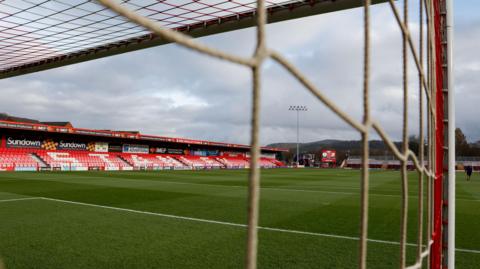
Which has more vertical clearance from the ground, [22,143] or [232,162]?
[22,143]

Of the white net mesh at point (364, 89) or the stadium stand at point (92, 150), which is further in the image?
the stadium stand at point (92, 150)

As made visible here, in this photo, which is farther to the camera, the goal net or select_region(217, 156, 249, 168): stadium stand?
select_region(217, 156, 249, 168): stadium stand

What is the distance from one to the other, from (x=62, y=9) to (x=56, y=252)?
294 centimetres

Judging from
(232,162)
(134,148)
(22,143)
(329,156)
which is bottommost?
(232,162)

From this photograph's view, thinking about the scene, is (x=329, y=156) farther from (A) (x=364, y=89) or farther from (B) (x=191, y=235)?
(A) (x=364, y=89)

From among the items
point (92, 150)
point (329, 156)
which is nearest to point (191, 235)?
point (92, 150)

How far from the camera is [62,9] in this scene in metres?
4.71

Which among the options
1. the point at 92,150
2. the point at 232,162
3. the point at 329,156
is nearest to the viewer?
the point at 92,150

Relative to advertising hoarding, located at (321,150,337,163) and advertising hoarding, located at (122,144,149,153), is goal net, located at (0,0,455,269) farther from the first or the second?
advertising hoarding, located at (321,150,337,163)

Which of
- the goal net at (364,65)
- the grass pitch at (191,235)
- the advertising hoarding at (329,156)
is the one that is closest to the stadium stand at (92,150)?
the advertising hoarding at (329,156)

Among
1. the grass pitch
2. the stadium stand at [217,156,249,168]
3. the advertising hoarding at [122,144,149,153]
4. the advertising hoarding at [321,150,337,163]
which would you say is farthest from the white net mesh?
the advertising hoarding at [321,150,337,163]

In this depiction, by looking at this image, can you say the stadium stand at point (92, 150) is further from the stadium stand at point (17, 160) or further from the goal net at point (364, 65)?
the goal net at point (364, 65)

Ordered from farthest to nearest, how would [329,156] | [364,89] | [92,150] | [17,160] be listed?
[329,156] < [92,150] < [17,160] < [364,89]

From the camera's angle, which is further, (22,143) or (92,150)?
(92,150)
